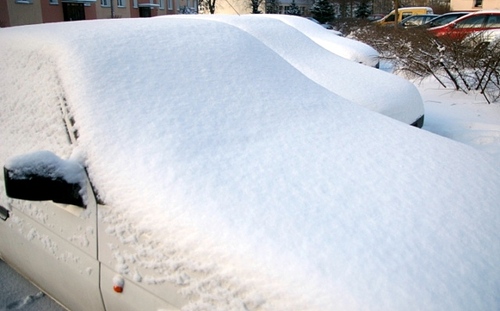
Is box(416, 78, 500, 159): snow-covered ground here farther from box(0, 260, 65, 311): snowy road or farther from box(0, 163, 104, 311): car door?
box(0, 260, 65, 311): snowy road

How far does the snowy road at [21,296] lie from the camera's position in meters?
2.00

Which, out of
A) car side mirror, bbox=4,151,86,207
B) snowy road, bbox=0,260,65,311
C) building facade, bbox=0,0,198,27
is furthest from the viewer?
building facade, bbox=0,0,198,27

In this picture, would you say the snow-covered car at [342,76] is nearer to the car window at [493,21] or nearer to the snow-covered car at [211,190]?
the snow-covered car at [211,190]

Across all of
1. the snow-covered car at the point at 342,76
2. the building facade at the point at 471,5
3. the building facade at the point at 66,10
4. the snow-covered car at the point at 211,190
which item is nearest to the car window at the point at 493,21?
the snow-covered car at the point at 342,76

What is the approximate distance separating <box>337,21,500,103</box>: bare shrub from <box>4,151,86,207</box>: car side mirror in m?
6.34

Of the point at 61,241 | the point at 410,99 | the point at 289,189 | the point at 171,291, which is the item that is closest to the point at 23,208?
the point at 61,241

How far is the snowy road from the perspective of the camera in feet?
6.57

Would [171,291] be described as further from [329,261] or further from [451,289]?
[451,289]

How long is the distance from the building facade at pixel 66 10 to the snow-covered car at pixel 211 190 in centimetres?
2027

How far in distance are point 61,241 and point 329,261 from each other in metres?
1.14

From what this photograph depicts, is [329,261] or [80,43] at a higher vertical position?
[80,43]

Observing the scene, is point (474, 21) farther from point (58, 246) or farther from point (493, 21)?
point (58, 246)

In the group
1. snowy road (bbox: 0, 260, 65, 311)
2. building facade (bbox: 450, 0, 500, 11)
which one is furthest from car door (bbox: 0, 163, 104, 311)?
building facade (bbox: 450, 0, 500, 11)

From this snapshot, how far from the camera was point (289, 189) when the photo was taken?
150 centimetres
